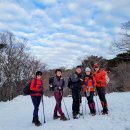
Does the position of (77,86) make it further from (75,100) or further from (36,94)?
(36,94)

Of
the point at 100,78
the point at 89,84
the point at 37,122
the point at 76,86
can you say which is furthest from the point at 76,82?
the point at 37,122

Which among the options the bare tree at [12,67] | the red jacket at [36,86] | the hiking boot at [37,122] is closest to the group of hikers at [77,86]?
the red jacket at [36,86]

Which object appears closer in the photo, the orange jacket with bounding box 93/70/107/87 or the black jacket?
the black jacket

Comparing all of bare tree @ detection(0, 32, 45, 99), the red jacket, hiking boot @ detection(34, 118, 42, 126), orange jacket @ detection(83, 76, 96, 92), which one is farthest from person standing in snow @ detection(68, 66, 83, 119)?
bare tree @ detection(0, 32, 45, 99)

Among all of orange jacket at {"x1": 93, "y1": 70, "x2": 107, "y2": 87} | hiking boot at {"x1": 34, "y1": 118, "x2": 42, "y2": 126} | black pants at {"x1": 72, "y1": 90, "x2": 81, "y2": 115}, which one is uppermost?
orange jacket at {"x1": 93, "y1": 70, "x2": 107, "y2": 87}

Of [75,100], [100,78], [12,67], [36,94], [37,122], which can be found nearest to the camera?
[37,122]

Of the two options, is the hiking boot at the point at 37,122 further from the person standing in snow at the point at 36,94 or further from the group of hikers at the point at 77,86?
the group of hikers at the point at 77,86

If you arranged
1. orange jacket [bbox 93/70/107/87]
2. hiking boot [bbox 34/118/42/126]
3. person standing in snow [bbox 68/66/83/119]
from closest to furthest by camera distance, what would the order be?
hiking boot [bbox 34/118/42/126], person standing in snow [bbox 68/66/83/119], orange jacket [bbox 93/70/107/87]

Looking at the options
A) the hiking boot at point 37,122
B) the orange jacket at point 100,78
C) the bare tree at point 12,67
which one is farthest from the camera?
the bare tree at point 12,67

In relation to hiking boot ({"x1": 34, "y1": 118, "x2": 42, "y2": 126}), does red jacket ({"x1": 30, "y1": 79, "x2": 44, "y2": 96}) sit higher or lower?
higher

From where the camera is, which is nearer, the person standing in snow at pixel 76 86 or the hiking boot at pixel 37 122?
the hiking boot at pixel 37 122

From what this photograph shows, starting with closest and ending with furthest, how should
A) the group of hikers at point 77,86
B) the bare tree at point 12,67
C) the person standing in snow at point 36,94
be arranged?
the person standing in snow at point 36,94
the group of hikers at point 77,86
the bare tree at point 12,67

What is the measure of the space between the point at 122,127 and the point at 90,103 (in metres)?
2.24

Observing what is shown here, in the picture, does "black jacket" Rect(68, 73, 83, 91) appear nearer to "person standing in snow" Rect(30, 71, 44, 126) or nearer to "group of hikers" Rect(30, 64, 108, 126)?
"group of hikers" Rect(30, 64, 108, 126)
